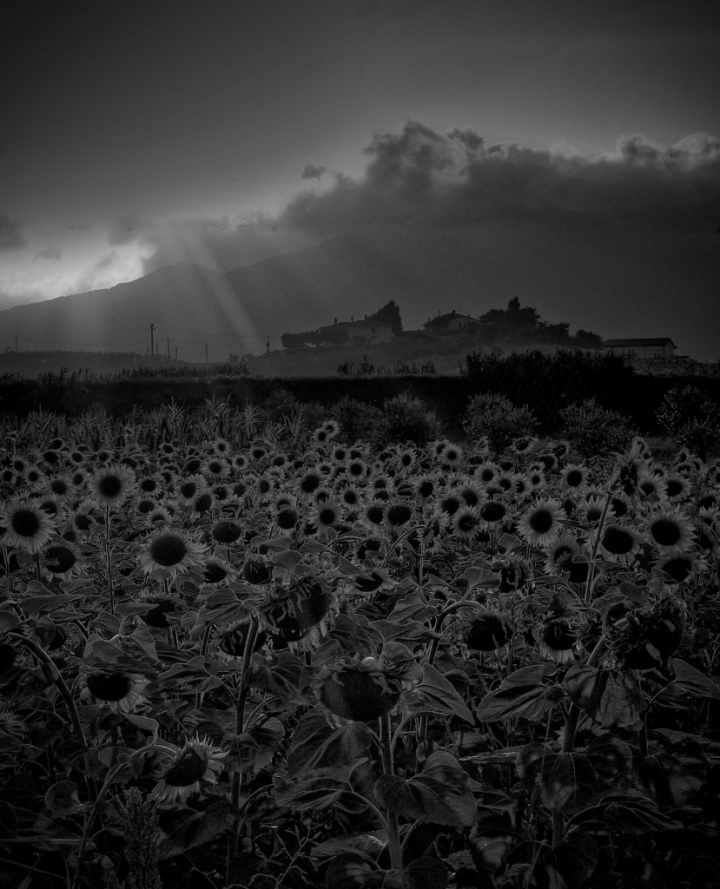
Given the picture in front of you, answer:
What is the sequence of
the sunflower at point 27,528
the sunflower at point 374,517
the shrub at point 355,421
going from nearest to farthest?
the sunflower at point 27,528
the sunflower at point 374,517
the shrub at point 355,421

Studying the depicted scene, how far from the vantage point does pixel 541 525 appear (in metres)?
3.25

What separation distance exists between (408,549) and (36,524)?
188 cm

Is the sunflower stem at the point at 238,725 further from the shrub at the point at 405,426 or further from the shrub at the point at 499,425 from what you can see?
the shrub at the point at 405,426

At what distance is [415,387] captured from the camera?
3372cm

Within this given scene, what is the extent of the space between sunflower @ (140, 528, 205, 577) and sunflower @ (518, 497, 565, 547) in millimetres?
1713

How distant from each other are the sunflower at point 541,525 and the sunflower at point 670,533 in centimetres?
76

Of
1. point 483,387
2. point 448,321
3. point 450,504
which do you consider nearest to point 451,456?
point 450,504

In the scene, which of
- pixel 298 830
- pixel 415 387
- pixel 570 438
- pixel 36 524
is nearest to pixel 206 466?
pixel 36 524

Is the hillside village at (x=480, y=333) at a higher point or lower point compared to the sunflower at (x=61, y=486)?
higher

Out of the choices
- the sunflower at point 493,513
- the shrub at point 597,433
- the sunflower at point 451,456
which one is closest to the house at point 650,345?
the shrub at point 597,433

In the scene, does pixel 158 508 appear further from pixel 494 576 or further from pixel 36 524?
pixel 494 576

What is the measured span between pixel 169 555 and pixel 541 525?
6.27 feet

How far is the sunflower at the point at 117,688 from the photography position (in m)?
1.60

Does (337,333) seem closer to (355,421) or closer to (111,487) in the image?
(355,421)
